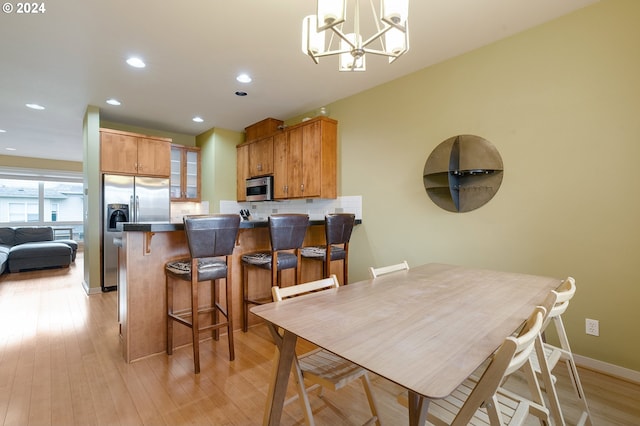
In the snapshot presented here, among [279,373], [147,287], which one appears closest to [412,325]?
[279,373]

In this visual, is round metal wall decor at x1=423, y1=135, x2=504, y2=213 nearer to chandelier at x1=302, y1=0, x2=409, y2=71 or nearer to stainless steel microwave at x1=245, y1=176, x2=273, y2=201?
chandelier at x1=302, y1=0, x2=409, y2=71

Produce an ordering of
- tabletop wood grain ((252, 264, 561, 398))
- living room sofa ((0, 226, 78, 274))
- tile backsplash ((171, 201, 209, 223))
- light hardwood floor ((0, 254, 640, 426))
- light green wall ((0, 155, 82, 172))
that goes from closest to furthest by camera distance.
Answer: tabletop wood grain ((252, 264, 561, 398))
light hardwood floor ((0, 254, 640, 426))
tile backsplash ((171, 201, 209, 223))
living room sofa ((0, 226, 78, 274))
light green wall ((0, 155, 82, 172))

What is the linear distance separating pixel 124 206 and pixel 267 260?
9.98 feet

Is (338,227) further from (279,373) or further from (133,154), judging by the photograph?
(133,154)

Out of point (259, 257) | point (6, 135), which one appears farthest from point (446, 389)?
point (6, 135)

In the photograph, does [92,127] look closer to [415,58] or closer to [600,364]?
[415,58]

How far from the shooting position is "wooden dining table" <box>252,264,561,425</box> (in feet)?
2.51

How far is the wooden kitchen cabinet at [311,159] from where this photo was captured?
379cm

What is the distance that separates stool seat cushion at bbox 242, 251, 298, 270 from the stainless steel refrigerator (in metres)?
2.45

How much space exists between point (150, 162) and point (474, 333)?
16.4 feet

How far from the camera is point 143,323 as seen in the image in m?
2.30

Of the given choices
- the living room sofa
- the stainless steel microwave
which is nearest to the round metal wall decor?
the stainless steel microwave

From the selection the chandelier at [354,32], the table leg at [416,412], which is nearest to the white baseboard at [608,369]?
the table leg at [416,412]

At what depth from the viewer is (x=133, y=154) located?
4.46 m
